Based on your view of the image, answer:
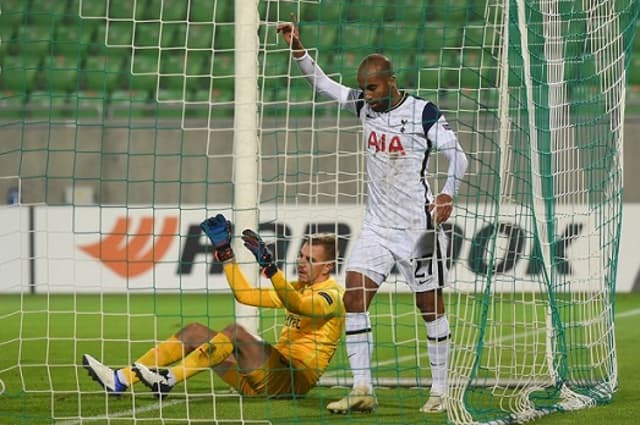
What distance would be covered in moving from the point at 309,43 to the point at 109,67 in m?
3.11

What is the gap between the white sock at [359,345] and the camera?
23.5ft

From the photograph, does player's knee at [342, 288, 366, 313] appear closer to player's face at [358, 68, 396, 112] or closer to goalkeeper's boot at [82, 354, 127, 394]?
player's face at [358, 68, 396, 112]

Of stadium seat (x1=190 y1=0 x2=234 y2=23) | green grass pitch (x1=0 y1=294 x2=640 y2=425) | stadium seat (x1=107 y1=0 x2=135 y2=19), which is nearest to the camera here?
green grass pitch (x1=0 y1=294 x2=640 y2=425)

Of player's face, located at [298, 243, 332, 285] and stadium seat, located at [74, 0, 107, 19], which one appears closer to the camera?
player's face, located at [298, 243, 332, 285]

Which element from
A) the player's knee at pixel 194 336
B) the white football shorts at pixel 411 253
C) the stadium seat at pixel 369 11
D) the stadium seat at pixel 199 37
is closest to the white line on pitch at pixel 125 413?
the player's knee at pixel 194 336

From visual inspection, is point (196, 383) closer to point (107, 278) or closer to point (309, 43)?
point (107, 278)

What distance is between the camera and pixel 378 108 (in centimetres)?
730

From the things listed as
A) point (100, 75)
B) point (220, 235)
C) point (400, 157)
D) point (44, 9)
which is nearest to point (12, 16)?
point (44, 9)

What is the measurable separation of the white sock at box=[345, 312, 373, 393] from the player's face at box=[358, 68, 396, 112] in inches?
43.4

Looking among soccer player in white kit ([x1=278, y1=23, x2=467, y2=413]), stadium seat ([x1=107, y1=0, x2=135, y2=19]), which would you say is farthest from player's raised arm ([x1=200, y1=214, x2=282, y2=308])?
stadium seat ([x1=107, y1=0, x2=135, y2=19])


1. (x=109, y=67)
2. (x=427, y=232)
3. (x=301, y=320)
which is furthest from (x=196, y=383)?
(x=109, y=67)

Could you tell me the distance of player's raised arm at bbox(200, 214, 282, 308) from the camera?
6.57 m

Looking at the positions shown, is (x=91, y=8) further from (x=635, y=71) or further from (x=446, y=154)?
(x=446, y=154)

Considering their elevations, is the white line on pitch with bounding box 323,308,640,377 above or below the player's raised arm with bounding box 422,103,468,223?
below
